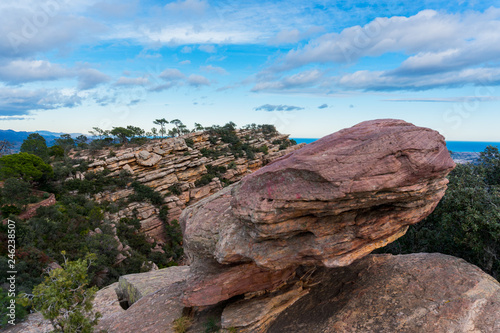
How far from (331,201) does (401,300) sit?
19.0 feet

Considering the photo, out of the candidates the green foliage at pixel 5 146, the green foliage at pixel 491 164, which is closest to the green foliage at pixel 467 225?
the green foliage at pixel 491 164

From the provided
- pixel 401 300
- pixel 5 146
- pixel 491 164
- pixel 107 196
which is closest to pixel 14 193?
pixel 107 196

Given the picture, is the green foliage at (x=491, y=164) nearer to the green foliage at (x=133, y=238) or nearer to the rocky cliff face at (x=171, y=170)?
the green foliage at (x=133, y=238)

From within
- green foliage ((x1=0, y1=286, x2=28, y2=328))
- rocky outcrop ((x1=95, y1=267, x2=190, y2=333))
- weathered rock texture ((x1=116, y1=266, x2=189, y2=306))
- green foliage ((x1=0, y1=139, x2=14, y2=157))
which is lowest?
A: green foliage ((x1=0, y1=286, x2=28, y2=328))

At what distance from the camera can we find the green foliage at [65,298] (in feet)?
35.5

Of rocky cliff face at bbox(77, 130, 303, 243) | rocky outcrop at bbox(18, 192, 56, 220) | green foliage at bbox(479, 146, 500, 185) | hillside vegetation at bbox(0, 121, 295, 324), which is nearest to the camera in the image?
green foliage at bbox(479, 146, 500, 185)

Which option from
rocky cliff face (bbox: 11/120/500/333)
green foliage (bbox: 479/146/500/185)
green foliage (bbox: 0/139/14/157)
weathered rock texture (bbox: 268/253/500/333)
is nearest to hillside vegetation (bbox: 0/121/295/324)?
green foliage (bbox: 0/139/14/157)

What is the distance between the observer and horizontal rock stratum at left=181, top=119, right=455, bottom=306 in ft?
28.1

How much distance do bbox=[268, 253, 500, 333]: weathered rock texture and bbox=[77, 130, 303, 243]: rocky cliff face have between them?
37.8 meters

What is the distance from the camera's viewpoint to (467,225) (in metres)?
14.4

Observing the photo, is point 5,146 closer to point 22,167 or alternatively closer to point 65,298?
point 22,167

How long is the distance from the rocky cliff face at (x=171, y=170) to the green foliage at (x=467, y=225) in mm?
39321

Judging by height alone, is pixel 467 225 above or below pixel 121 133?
below

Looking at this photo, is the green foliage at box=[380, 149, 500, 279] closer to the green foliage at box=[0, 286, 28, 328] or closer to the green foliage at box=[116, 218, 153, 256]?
the green foliage at box=[0, 286, 28, 328]
